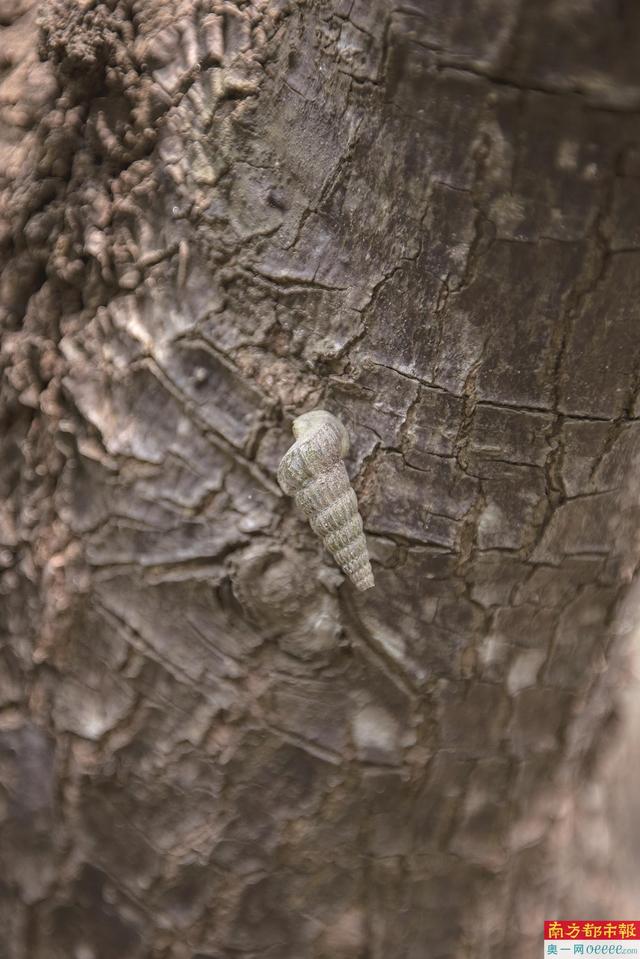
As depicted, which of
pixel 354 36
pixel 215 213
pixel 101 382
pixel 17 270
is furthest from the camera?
pixel 17 270

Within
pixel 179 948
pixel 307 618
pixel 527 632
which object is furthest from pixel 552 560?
pixel 179 948

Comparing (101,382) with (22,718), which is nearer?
(101,382)

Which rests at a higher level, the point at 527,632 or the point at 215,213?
the point at 215,213

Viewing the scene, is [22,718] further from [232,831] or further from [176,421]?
[176,421]

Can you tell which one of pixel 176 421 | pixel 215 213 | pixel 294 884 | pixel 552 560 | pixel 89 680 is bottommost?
pixel 294 884
